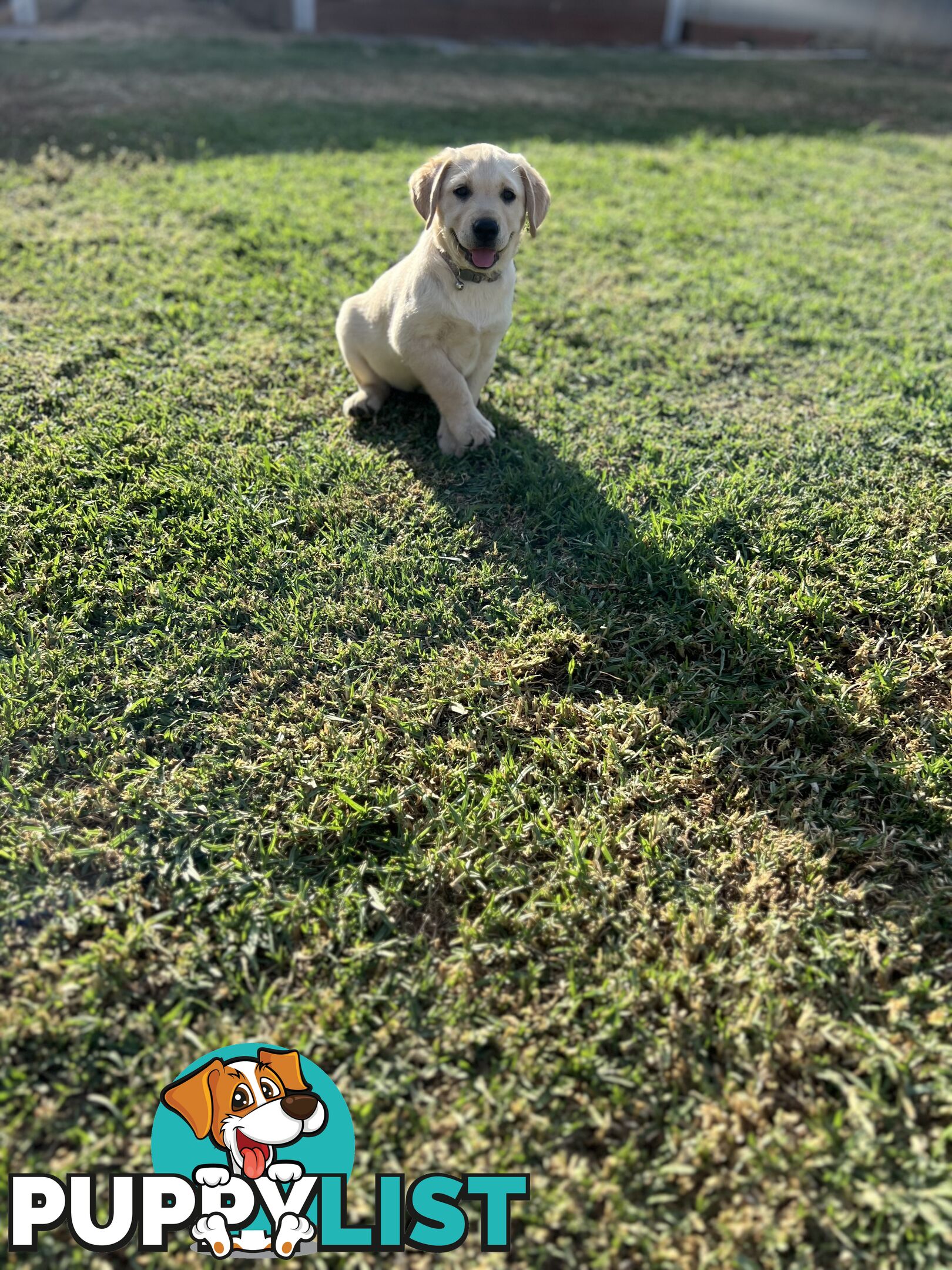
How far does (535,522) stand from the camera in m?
3.56

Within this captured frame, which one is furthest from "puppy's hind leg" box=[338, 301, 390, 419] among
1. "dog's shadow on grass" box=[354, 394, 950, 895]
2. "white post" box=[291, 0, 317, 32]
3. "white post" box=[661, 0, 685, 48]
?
"white post" box=[661, 0, 685, 48]

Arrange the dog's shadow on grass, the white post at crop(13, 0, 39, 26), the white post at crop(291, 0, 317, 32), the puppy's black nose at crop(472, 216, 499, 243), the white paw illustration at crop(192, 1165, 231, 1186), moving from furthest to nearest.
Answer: the white post at crop(291, 0, 317, 32), the white post at crop(13, 0, 39, 26), the puppy's black nose at crop(472, 216, 499, 243), the dog's shadow on grass, the white paw illustration at crop(192, 1165, 231, 1186)

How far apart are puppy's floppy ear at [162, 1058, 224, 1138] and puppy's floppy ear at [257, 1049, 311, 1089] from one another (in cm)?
10

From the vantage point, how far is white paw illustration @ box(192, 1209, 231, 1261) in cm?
174

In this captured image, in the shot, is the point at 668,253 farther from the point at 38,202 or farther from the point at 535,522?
the point at 38,202

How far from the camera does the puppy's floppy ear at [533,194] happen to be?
3.47 meters

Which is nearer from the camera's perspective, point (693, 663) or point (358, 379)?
point (693, 663)

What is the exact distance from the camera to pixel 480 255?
336 cm

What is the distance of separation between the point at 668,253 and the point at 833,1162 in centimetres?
591

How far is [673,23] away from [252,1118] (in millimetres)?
19347

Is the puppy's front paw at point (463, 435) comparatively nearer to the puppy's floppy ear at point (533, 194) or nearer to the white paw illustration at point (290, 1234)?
the puppy's floppy ear at point (533, 194)

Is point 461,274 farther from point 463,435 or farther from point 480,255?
point 463,435

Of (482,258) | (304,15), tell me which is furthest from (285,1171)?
(304,15)

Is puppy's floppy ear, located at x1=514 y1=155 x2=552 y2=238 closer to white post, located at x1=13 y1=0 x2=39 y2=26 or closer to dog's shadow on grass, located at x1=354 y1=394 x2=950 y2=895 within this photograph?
dog's shadow on grass, located at x1=354 y1=394 x2=950 y2=895
